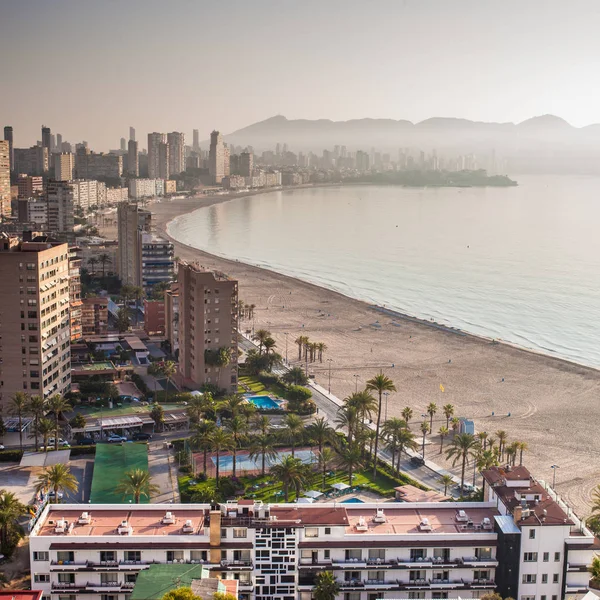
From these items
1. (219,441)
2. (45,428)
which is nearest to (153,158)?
(45,428)

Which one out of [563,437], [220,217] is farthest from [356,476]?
[220,217]

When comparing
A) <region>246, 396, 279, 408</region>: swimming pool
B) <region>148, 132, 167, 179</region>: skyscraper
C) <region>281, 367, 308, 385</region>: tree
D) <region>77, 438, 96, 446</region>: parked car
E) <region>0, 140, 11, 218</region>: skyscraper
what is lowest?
<region>77, 438, 96, 446</region>: parked car

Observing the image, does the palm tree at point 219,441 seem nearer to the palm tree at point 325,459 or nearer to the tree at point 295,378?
the palm tree at point 325,459

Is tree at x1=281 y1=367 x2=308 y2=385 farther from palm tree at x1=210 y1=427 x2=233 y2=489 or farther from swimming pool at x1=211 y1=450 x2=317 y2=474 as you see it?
palm tree at x1=210 y1=427 x2=233 y2=489

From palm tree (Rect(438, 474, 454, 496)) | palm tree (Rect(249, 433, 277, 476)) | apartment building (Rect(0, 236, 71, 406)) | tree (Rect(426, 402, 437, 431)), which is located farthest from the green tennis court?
tree (Rect(426, 402, 437, 431))

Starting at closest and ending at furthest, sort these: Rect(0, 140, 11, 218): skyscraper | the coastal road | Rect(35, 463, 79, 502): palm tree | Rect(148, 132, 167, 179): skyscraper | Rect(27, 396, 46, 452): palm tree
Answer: Rect(35, 463, 79, 502): palm tree, the coastal road, Rect(27, 396, 46, 452): palm tree, Rect(0, 140, 11, 218): skyscraper, Rect(148, 132, 167, 179): skyscraper

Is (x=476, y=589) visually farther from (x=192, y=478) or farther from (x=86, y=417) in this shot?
(x=86, y=417)

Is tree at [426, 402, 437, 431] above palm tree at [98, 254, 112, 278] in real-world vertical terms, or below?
below
